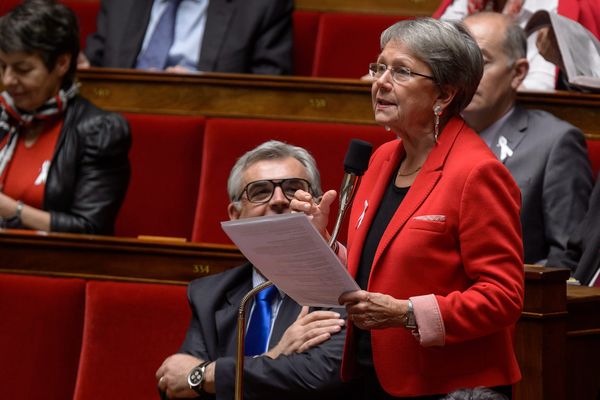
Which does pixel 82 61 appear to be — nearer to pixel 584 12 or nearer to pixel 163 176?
pixel 163 176

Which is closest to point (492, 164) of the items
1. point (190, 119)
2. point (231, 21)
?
point (190, 119)

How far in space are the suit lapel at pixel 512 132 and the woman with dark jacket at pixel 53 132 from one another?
45 cm

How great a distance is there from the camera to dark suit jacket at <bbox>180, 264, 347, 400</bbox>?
0.89 m

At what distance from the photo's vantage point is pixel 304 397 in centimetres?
90

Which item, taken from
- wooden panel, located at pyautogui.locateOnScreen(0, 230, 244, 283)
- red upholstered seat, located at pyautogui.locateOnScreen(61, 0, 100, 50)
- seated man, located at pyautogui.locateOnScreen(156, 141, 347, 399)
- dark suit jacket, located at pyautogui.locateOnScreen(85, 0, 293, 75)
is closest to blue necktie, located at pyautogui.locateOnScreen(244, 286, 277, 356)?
seated man, located at pyautogui.locateOnScreen(156, 141, 347, 399)

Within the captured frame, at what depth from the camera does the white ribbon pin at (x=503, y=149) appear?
1.25m

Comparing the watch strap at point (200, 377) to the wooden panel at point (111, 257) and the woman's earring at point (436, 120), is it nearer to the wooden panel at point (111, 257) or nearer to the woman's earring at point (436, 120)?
the wooden panel at point (111, 257)

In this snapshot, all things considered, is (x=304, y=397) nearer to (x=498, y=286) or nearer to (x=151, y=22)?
(x=498, y=286)

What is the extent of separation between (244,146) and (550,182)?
415 mm

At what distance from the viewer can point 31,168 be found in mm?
1360

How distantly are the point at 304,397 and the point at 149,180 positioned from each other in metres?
0.66

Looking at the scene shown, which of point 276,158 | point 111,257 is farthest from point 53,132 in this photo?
point 276,158

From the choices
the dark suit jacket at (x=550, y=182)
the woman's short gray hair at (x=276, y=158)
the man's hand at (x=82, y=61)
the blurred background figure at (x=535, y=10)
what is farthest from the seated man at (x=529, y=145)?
the man's hand at (x=82, y=61)

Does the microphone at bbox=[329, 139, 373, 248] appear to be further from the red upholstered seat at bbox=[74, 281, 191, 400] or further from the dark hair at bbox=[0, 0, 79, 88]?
the dark hair at bbox=[0, 0, 79, 88]
